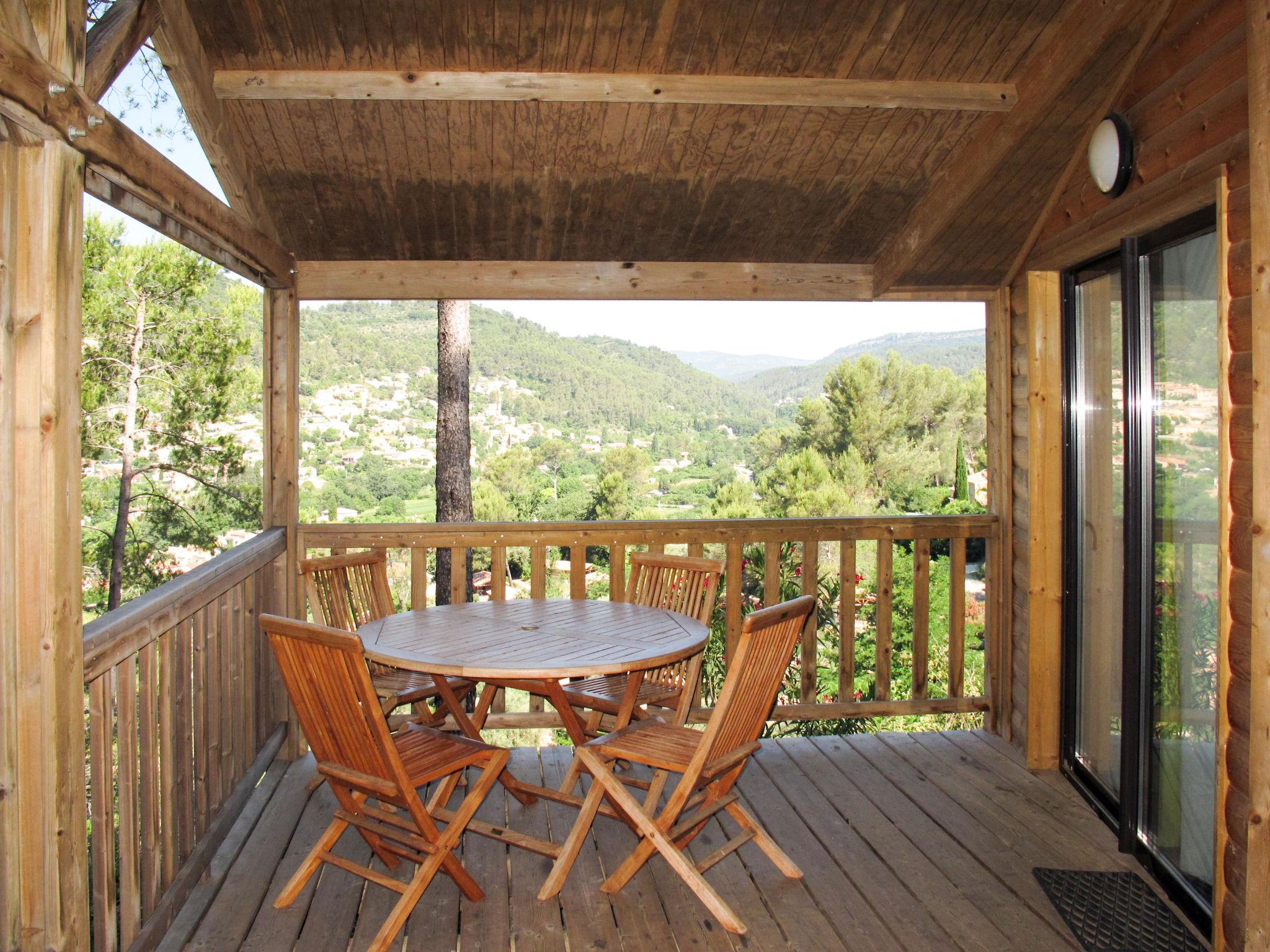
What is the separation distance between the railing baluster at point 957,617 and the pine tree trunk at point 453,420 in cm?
439

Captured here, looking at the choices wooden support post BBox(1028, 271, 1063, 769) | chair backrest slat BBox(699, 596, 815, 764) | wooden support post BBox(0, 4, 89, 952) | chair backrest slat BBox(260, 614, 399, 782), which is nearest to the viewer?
wooden support post BBox(0, 4, 89, 952)

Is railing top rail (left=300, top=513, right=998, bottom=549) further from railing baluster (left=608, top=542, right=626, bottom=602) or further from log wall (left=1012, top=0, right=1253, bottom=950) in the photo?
log wall (left=1012, top=0, right=1253, bottom=950)

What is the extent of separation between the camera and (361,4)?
119 inches

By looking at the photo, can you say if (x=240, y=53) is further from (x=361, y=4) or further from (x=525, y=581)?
(x=525, y=581)

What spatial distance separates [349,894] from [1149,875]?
2.51 metres

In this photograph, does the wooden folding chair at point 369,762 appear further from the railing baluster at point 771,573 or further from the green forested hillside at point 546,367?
the green forested hillside at point 546,367

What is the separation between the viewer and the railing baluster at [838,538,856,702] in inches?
175

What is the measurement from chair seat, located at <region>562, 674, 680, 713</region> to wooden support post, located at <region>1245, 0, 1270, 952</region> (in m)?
1.86

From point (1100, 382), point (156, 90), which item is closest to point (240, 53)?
point (156, 90)

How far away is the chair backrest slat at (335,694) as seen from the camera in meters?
2.39

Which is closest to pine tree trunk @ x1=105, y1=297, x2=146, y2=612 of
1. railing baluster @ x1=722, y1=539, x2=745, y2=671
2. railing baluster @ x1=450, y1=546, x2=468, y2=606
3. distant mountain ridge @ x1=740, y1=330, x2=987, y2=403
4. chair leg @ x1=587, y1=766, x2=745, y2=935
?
railing baluster @ x1=450, y1=546, x2=468, y2=606

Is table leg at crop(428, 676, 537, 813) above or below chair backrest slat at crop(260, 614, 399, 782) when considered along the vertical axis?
below

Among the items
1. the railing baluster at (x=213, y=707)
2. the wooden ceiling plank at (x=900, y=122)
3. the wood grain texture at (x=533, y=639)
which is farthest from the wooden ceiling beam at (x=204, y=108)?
the wooden ceiling plank at (x=900, y=122)

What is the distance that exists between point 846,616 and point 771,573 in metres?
0.39
